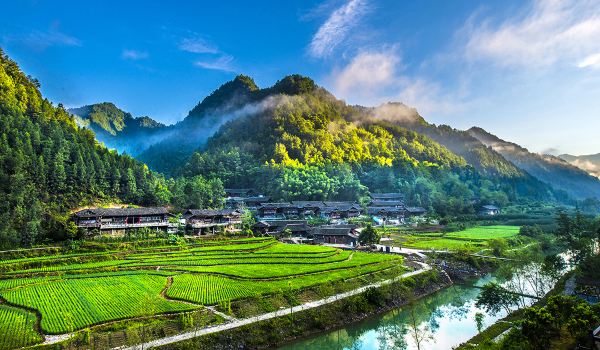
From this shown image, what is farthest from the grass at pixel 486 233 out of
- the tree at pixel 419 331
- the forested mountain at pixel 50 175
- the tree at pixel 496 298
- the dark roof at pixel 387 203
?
the forested mountain at pixel 50 175

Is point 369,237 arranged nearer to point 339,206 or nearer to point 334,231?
point 334,231

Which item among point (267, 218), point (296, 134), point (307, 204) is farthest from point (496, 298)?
point (296, 134)

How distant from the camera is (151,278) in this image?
3728cm

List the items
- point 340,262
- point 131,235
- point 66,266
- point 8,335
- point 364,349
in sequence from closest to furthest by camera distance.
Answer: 1. point 8,335
2. point 364,349
3. point 66,266
4. point 340,262
5. point 131,235

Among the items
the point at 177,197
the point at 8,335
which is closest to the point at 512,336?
the point at 8,335

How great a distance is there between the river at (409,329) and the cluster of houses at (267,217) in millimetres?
28113

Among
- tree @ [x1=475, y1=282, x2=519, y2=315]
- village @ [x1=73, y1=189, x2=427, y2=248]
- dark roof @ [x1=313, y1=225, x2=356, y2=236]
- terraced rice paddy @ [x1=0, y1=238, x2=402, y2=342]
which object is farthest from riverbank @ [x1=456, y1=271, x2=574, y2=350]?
dark roof @ [x1=313, y1=225, x2=356, y2=236]

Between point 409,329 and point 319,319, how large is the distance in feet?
25.1

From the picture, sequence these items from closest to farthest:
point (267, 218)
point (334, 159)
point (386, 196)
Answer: point (267, 218), point (386, 196), point (334, 159)

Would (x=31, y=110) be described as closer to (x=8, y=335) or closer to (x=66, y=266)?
(x=66, y=266)

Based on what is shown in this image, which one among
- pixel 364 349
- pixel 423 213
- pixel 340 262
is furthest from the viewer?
pixel 423 213

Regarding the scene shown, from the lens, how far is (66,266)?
39.8 m

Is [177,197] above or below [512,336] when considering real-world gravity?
above

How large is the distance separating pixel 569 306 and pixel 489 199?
100116 mm
